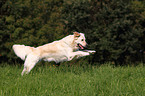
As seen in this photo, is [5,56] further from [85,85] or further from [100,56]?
[85,85]

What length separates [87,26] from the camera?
39.7 feet

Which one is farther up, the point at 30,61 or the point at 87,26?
the point at 30,61

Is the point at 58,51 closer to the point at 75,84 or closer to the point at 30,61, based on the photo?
the point at 30,61

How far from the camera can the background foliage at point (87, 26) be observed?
11.7 m

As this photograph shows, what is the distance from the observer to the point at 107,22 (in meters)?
12.1

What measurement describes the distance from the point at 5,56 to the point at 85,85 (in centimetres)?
805

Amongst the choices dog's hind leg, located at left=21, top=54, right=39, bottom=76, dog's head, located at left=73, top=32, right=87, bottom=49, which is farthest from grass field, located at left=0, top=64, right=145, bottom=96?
dog's head, located at left=73, top=32, right=87, bottom=49

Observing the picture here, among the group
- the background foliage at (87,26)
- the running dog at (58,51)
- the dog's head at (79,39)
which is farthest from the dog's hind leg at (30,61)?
the background foliage at (87,26)

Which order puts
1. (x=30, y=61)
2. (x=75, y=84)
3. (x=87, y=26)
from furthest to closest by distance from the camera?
(x=87, y=26)
(x=30, y=61)
(x=75, y=84)

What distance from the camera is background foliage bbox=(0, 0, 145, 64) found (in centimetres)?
1173

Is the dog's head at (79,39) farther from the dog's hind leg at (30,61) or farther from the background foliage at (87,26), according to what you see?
the background foliage at (87,26)

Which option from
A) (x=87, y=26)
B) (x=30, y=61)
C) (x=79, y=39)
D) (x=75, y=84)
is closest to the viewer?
(x=75, y=84)

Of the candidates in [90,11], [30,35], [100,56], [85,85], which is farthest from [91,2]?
[85,85]

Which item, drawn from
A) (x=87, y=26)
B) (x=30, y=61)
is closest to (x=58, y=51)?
(x=30, y=61)
